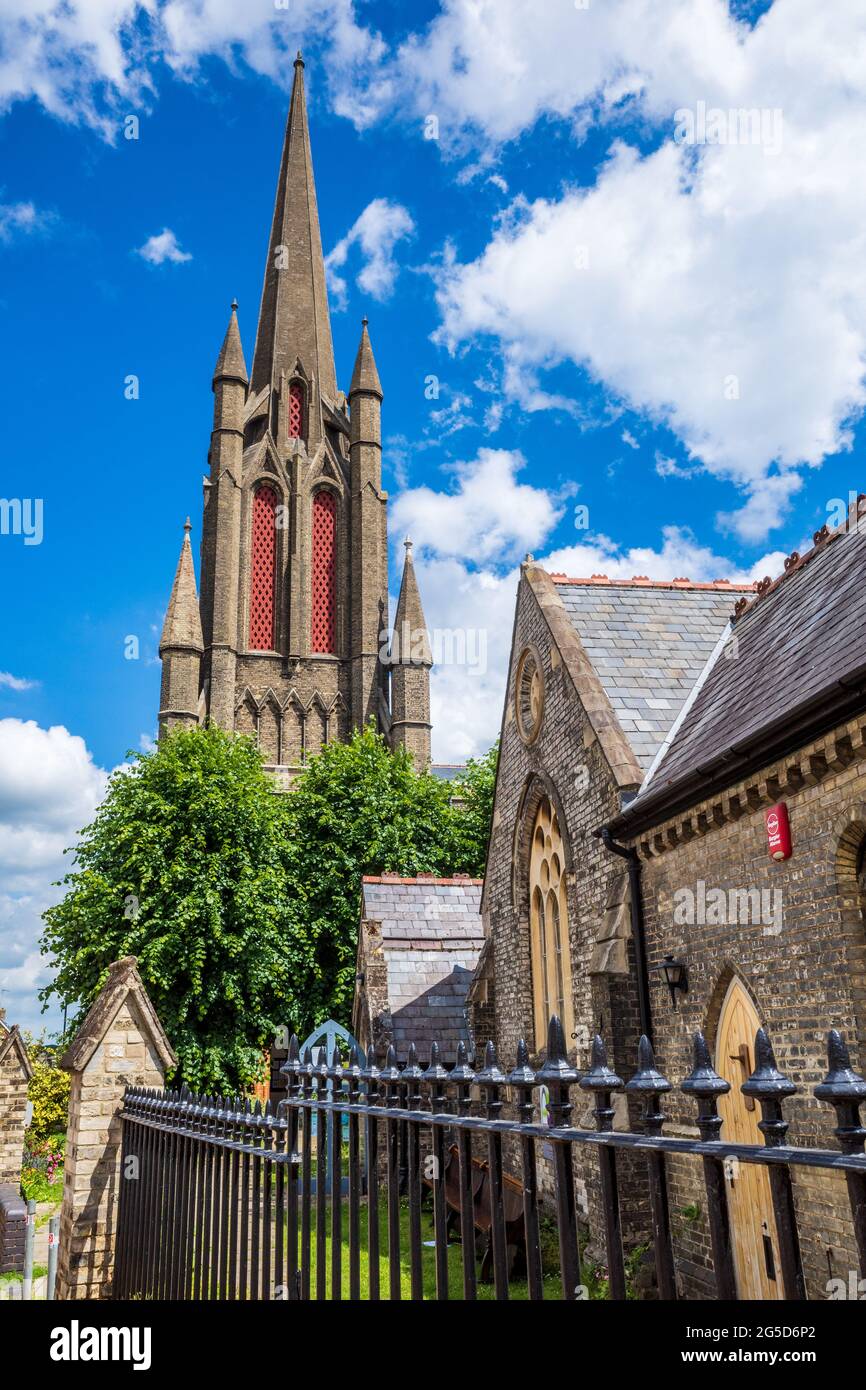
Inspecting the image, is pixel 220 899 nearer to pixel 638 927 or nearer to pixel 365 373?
pixel 638 927

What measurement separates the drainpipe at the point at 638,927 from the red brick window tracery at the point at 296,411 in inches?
2023

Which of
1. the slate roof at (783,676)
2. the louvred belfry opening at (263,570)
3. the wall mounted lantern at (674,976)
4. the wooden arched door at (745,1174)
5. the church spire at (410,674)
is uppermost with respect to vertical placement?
the louvred belfry opening at (263,570)

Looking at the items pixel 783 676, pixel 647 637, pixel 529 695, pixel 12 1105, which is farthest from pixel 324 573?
pixel 783 676

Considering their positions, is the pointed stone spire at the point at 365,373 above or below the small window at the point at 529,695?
above

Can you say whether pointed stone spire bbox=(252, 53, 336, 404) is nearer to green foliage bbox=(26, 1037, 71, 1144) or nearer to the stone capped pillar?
green foliage bbox=(26, 1037, 71, 1144)

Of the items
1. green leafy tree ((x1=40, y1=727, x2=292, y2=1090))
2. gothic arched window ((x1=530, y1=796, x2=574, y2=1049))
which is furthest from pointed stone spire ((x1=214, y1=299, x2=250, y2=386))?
gothic arched window ((x1=530, y1=796, x2=574, y2=1049))

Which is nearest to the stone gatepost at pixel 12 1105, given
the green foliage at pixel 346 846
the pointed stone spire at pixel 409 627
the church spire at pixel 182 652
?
the green foliage at pixel 346 846

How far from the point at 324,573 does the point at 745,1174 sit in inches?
1953

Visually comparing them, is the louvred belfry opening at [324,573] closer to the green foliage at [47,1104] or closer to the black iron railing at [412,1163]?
the green foliage at [47,1104]

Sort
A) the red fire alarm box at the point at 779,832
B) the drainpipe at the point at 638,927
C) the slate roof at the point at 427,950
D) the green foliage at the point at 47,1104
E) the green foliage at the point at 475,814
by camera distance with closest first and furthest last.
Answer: the red fire alarm box at the point at 779,832, the drainpipe at the point at 638,927, the slate roof at the point at 427,950, the green foliage at the point at 47,1104, the green foliage at the point at 475,814

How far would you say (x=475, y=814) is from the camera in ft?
128

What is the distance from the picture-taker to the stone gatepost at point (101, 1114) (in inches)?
340

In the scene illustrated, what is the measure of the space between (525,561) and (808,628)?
5.54m
